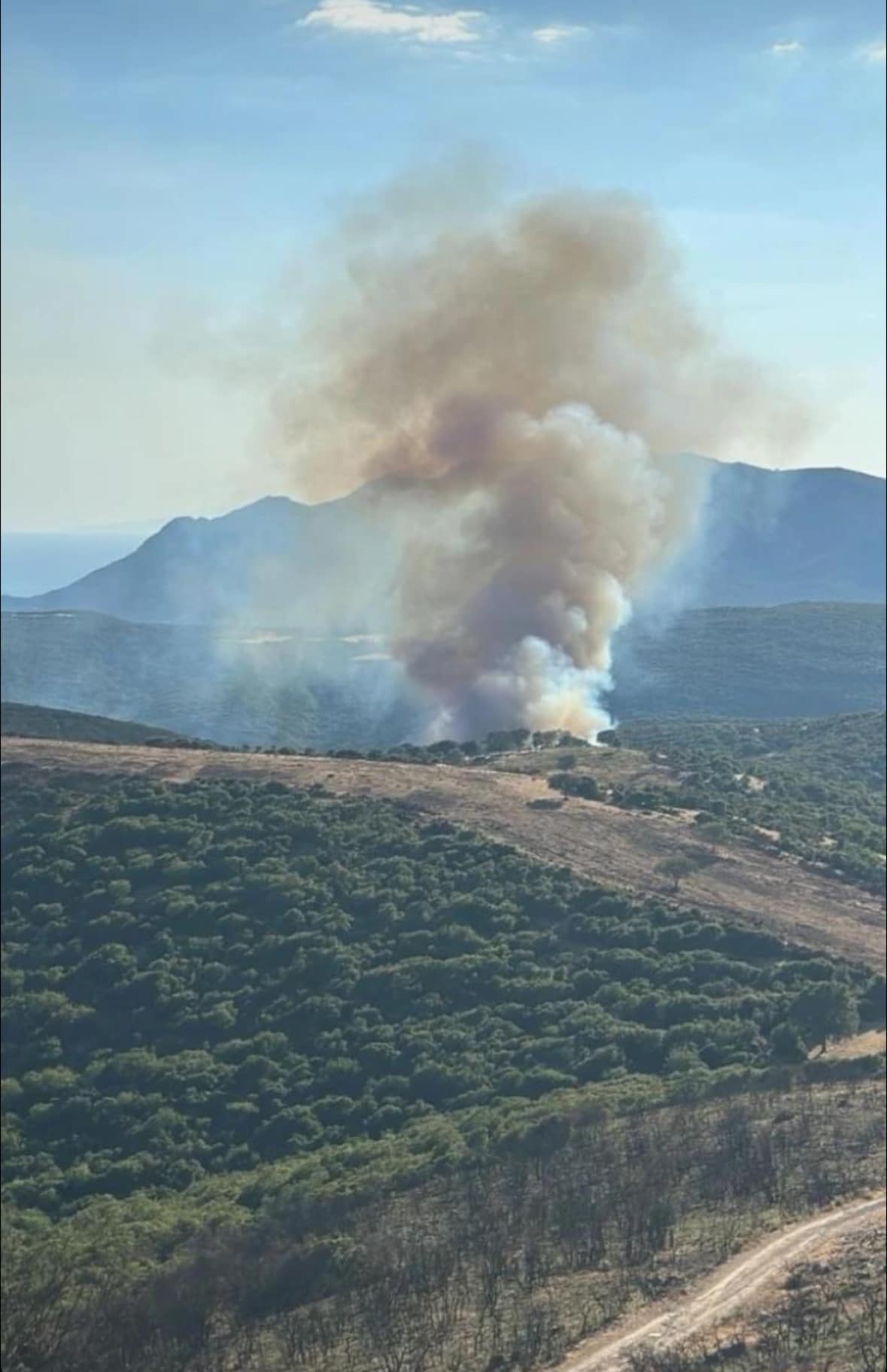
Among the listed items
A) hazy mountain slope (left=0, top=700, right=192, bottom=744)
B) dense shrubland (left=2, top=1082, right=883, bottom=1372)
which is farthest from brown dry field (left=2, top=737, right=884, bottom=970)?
dense shrubland (left=2, top=1082, right=883, bottom=1372)

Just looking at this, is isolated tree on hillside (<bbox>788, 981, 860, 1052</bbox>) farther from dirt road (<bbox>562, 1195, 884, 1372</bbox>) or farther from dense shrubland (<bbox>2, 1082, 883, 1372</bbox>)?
dirt road (<bbox>562, 1195, 884, 1372</bbox>)

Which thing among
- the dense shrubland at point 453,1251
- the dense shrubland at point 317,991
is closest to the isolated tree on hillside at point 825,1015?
the dense shrubland at point 317,991

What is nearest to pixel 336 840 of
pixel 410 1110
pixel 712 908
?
pixel 712 908

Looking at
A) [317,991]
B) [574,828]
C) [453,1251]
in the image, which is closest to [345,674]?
[574,828]

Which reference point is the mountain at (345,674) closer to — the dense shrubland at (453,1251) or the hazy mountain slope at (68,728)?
the hazy mountain slope at (68,728)

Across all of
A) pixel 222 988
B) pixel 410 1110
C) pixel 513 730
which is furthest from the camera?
pixel 513 730

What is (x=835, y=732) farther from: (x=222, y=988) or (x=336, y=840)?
(x=222, y=988)

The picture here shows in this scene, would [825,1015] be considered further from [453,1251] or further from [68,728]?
[68,728]
